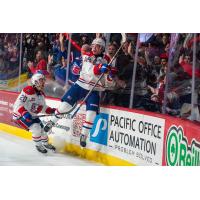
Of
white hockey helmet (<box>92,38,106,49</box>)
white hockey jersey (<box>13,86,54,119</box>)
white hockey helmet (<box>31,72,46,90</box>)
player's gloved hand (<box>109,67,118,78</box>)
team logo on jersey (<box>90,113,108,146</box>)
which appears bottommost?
team logo on jersey (<box>90,113,108,146</box>)

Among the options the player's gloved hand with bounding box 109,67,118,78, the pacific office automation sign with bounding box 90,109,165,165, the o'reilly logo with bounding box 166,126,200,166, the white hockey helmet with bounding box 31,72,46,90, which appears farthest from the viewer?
the white hockey helmet with bounding box 31,72,46,90

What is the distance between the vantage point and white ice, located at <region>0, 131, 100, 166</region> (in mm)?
4941

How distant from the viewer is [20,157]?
4969 millimetres

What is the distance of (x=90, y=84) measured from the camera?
5105 millimetres

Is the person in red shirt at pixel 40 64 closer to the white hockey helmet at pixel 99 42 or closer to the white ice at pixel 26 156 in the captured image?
the white hockey helmet at pixel 99 42

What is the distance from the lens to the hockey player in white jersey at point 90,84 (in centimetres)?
506

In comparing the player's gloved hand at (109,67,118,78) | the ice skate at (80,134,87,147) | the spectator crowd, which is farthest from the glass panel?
the ice skate at (80,134,87,147)

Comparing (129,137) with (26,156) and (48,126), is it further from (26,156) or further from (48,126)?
(26,156)

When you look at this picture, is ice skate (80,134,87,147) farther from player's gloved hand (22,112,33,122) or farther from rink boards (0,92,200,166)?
player's gloved hand (22,112,33,122)

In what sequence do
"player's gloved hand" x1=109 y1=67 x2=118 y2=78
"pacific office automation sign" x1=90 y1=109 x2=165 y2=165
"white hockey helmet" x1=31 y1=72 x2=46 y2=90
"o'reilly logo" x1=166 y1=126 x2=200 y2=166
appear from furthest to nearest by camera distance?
"white hockey helmet" x1=31 y1=72 x2=46 y2=90 → "player's gloved hand" x1=109 y1=67 x2=118 y2=78 → "pacific office automation sign" x1=90 y1=109 x2=165 y2=165 → "o'reilly logo" x1=166 y1=126 x2=200 y2=166

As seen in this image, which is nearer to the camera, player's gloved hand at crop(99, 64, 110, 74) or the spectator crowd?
the spectator crowd

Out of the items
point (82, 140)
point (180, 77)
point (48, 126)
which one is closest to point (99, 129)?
point (82, 140)

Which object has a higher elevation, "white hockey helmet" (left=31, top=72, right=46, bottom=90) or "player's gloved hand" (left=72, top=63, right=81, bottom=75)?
"player's gloved hand" (left=72, top=63, right=81, bottom=75)

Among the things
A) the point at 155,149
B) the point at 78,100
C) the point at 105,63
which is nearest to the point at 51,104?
the point at 78,100
